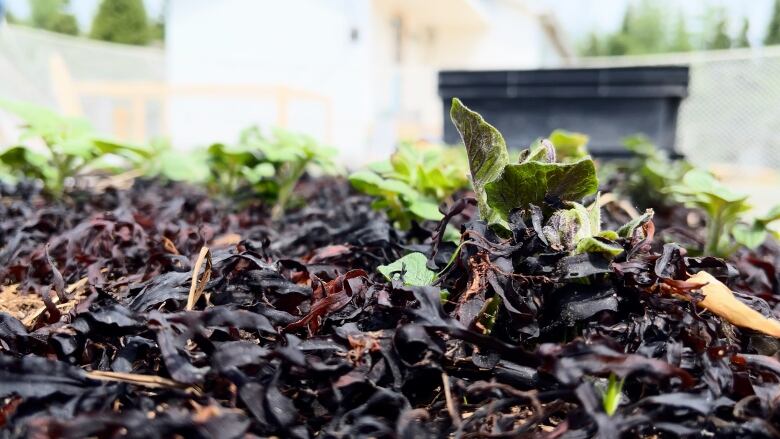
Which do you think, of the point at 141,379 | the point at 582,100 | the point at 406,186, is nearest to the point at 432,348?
the point at 141,379

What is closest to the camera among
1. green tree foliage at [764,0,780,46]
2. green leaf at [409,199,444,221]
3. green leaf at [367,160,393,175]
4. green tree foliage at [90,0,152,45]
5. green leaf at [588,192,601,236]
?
green leaf at [588,192,601,236]

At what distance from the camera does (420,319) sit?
66cm

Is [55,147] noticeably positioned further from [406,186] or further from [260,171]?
[406,186]

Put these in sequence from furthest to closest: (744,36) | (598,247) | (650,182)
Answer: (744,36) → (650,182) → (598,247)

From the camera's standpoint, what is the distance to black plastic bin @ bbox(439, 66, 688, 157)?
338cm

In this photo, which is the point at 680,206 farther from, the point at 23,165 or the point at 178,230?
the point at 23,165

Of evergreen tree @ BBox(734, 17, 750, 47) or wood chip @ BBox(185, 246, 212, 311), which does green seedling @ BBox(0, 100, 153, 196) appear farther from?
evergreen tree @ BBox(734, 17, 750, 47)

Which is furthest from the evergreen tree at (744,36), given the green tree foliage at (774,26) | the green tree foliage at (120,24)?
the green tree foliage at (120,24)

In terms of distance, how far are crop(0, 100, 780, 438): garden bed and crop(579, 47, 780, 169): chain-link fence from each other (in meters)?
11.1

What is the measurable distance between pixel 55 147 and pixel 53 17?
37.2 metres

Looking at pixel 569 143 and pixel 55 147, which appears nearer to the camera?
pixel 55 147

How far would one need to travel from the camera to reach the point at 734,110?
11078mm

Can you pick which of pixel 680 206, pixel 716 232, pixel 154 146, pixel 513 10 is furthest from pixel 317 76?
pixel 716 232

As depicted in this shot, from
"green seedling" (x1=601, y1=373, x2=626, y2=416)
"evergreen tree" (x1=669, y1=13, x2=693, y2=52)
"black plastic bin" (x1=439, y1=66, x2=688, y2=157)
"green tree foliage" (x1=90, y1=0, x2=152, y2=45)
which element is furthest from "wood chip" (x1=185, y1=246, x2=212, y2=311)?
"evergreen tree" (x1=669, y1=13, x2=693, y2=52)
